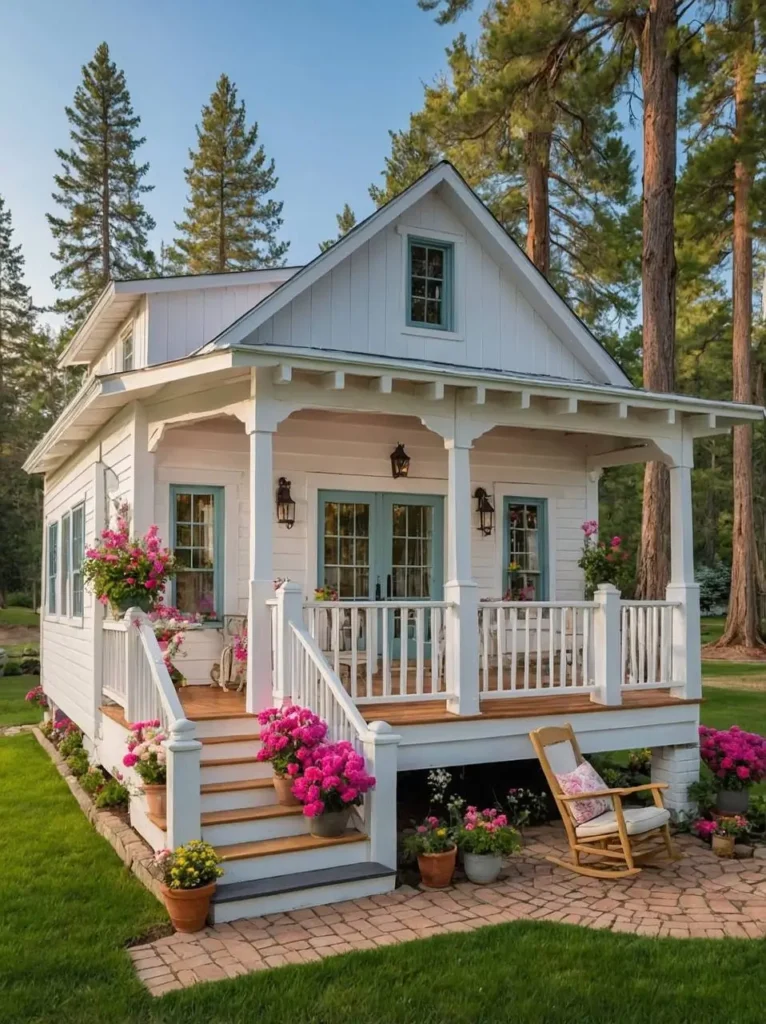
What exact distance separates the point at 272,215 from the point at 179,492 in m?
26.3

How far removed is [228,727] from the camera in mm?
6711

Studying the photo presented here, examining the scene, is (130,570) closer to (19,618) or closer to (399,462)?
(399,462)

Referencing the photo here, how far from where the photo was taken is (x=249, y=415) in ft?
23.0

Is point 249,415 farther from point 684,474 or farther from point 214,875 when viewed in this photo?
point 684,474

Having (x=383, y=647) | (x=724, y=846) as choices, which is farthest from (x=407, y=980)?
(x=724, y=846)

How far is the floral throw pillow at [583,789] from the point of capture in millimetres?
6574

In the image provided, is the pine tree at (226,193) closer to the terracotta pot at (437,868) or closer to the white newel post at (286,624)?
the white newel post at (286,624)

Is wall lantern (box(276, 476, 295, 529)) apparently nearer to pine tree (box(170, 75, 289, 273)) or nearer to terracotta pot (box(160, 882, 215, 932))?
terracotta pot (box(160, 882, 215, 932))

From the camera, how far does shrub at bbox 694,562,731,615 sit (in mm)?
35812

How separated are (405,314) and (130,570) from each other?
3.79 metres

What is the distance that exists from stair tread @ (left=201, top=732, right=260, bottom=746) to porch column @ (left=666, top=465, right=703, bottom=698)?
156 inches

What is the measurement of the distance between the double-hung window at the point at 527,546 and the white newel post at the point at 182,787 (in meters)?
5.28

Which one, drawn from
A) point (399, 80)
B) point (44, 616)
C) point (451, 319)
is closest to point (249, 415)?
point (451, 319)

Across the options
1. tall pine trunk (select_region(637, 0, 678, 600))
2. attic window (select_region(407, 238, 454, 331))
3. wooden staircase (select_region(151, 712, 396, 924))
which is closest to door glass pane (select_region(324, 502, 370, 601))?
attic window (select_region(407, 238, 454, 331))
